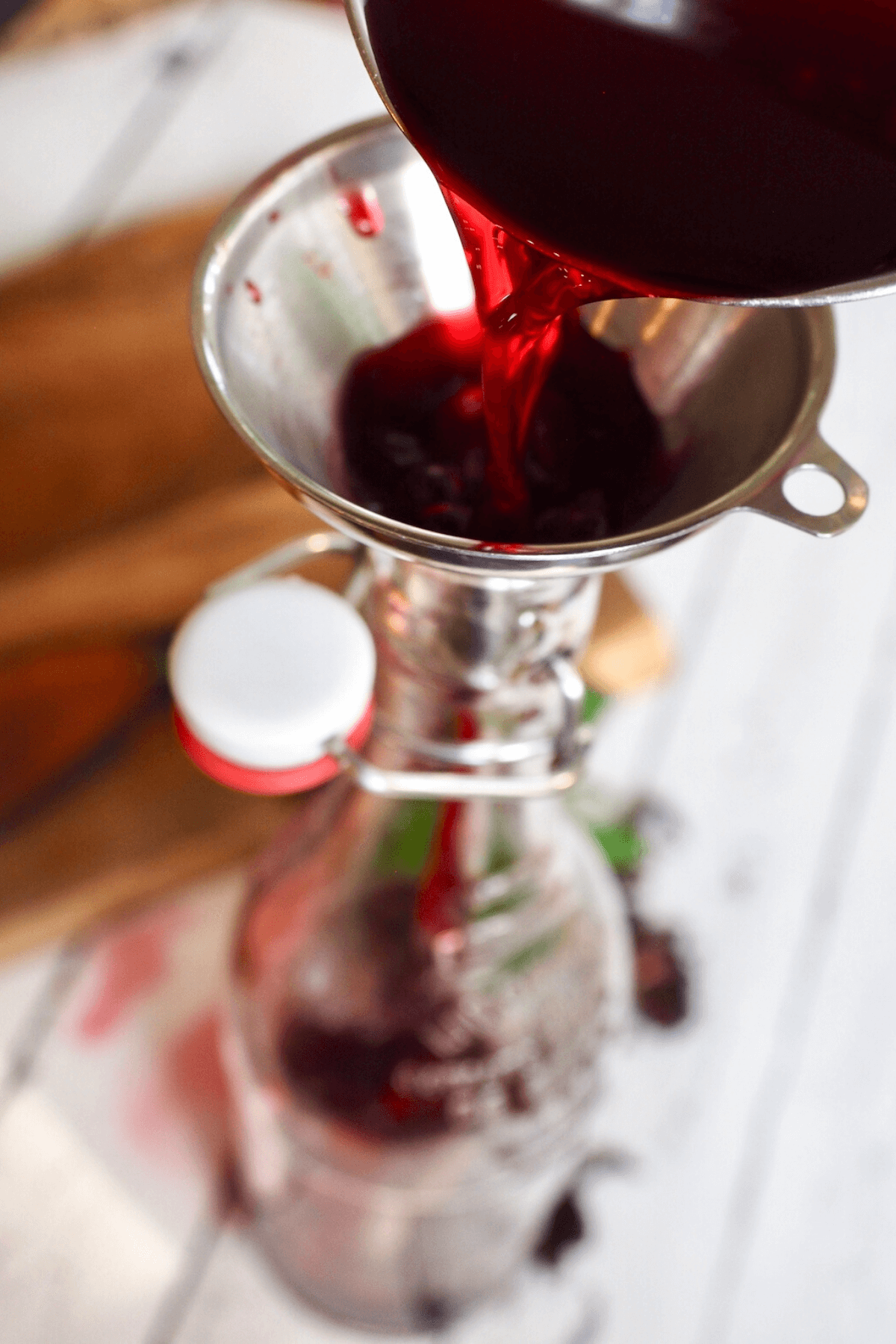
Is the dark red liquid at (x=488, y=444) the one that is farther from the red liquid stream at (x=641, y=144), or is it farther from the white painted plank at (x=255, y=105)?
the white painted plank at (x=255, y=105)

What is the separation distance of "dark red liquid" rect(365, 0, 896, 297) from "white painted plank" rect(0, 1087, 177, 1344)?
0.56 metres

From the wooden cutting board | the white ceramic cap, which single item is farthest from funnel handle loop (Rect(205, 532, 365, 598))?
the wooden cutting board

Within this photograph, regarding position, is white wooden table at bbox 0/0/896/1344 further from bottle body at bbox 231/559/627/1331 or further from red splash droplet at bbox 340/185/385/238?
red splash droplet at bbox 340/185/385/238

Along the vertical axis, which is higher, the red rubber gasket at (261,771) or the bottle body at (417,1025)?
the red rubber gasket at (261,771)

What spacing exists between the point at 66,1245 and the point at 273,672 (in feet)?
1.33

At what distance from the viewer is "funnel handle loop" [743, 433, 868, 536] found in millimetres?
315

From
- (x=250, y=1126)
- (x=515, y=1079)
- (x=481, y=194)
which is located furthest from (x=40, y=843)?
(x=481, y=194)

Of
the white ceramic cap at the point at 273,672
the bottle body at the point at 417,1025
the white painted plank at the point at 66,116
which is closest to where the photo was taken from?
the white ceramic cap at the point at 273,672

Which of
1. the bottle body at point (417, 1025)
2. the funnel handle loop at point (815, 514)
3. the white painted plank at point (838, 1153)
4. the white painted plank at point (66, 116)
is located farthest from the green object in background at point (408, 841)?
the white painted plank at point (66, 116)

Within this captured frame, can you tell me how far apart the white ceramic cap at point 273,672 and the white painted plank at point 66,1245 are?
37 centimetres

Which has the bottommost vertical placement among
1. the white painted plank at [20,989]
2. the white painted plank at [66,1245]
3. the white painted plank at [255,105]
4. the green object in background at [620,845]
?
the green object in background at [620,845]

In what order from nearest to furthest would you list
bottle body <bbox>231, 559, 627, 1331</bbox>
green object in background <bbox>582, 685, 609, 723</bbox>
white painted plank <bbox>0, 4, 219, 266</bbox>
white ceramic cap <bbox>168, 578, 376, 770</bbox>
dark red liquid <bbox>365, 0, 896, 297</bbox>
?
dark red liquid <bbox>365, 0, 896, 297</bbox>
white ceramic cap <bbox>168, 578, 376, 770</bbox>
bottle body <bbox>231, 559, 627, 1331</bbox>
green object in background <bbox>582, 685, 609, 723</bbox>
white painted plank <bbox>0, 4, 219, 266</bbox>

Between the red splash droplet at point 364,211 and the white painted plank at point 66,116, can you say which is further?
the white painted plank at point 66,116

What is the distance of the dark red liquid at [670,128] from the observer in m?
0.29
